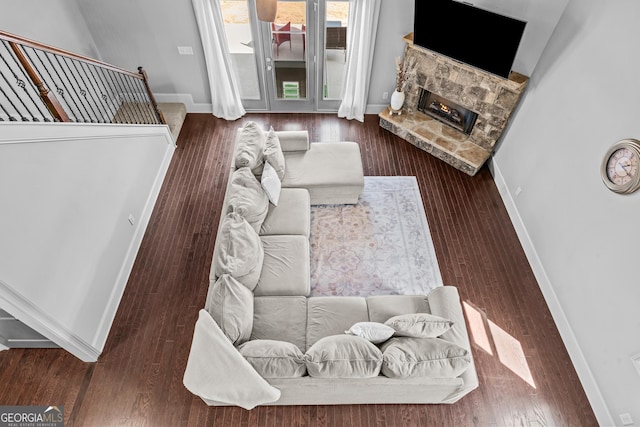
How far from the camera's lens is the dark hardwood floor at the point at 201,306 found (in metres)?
3.17

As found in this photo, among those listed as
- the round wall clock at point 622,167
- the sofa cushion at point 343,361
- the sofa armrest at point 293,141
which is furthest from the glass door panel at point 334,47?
the sofa cushion at point 343,361

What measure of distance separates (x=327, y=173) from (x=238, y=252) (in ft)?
5.53

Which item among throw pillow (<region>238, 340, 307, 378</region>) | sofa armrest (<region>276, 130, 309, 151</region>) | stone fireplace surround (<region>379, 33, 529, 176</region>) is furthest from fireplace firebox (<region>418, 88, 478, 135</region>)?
throw pillow (<region>238, 340, 307, 378</region>)

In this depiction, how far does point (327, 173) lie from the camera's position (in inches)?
174

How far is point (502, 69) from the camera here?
161 inches

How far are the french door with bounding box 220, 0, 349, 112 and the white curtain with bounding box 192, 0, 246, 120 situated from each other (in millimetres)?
184

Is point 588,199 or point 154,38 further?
point 154,38

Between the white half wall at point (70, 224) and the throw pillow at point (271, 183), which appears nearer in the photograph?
the white half wall at point (70, 224)

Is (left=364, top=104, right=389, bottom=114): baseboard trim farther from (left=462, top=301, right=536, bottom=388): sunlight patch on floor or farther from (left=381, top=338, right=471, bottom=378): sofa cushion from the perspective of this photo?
(left=381, top=338, right=471, bottom=378): sofa cushion

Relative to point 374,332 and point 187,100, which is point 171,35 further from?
point 374,332

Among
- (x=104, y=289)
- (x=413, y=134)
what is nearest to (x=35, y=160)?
(x=104, y=289)

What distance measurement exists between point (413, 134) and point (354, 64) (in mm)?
1295

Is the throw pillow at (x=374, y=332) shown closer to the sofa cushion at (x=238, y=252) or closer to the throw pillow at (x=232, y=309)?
the throw pillow at (x=232, y=309)

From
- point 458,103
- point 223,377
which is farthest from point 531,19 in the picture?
point 223,377
